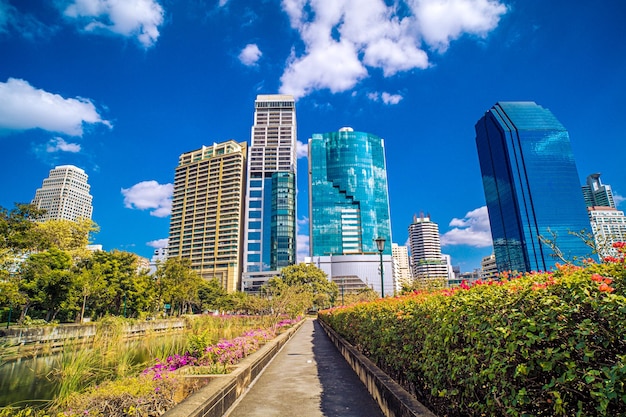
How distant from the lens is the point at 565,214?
103 meters

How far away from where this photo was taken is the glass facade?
113188 millimetres

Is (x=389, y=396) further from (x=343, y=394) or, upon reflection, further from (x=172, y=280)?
(x=172, y=280)

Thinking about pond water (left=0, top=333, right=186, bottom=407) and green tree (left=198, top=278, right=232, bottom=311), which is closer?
pond water (left=0, top=333, right=186, bottom=407)

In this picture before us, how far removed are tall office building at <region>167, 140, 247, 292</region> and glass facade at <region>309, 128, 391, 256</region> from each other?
1050 inches

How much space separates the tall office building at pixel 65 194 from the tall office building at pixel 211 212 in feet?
122

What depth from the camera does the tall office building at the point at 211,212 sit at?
106 meters

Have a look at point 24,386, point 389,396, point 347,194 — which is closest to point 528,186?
point 347,194

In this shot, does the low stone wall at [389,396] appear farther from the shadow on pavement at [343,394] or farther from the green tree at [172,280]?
the green tree at [172,280]

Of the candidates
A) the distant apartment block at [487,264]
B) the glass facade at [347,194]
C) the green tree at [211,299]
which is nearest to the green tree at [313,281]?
the green tree at [211,299]

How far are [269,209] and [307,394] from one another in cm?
10926

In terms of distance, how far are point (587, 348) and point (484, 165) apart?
143370mm

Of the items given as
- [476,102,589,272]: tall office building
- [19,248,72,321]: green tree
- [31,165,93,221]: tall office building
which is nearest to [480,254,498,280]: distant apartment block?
[476,102,589,272]: tall office building

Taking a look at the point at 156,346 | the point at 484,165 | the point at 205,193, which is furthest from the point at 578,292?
the point at 484,165

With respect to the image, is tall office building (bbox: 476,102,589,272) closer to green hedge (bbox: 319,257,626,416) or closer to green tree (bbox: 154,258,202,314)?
green tree (bbox: 154,258,202,314)
